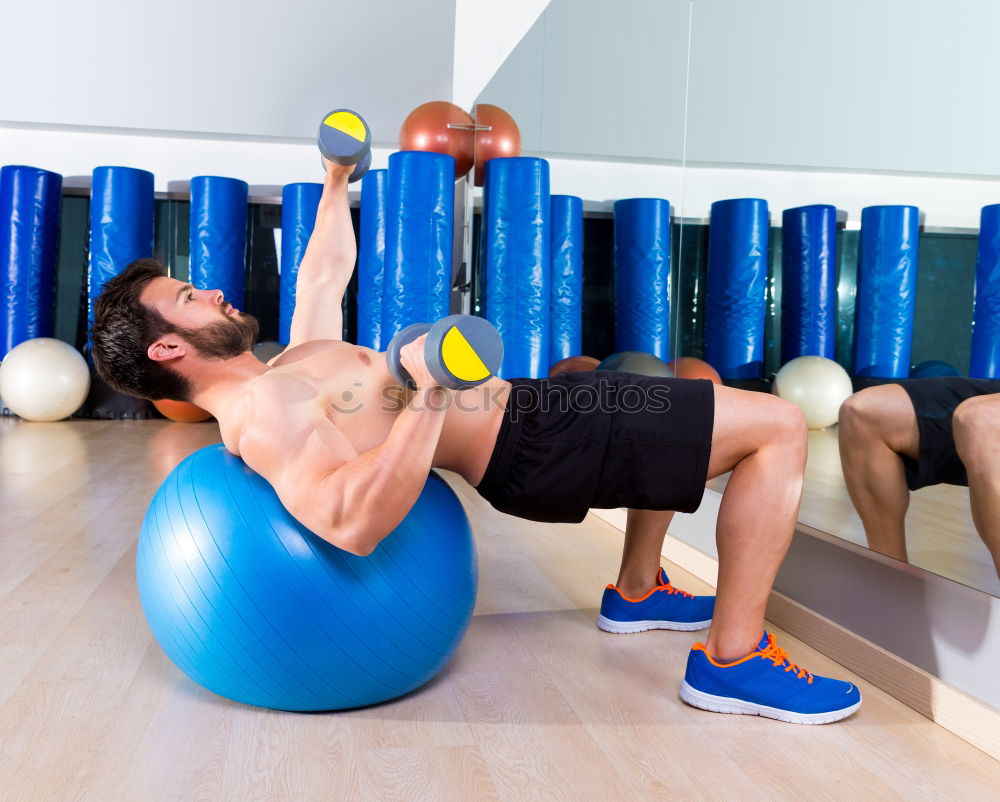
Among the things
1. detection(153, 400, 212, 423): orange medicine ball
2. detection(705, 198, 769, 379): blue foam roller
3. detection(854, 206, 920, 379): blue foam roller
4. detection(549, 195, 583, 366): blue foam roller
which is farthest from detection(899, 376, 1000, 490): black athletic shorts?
detection(153, 400, 212, 423): orange medicine ball

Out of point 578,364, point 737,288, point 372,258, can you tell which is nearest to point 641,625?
point 737,288

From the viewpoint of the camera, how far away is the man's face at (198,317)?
5.19 ft

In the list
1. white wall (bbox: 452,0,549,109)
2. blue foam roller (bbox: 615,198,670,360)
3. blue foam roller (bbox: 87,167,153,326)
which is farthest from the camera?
blue foam roller (bbox: 87,167,153,326)

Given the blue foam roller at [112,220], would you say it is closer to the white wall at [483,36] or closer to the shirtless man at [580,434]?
the white wall at [483,36]

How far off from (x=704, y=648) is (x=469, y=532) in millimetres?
495

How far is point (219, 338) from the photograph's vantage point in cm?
160

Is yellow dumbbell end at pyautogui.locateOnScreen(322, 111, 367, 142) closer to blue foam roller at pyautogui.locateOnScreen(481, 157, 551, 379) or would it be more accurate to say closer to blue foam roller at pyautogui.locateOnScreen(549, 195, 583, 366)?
blue foam roller at pyautogui.locateOnScreen(481, 157, 551, 379)

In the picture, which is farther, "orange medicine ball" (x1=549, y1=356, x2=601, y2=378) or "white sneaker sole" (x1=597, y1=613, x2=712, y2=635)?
"orange medicine ball" (x1=549, y1=356, x2=601, y2=378)

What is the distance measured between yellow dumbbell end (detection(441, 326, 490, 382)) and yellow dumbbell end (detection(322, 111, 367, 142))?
0.84 meters

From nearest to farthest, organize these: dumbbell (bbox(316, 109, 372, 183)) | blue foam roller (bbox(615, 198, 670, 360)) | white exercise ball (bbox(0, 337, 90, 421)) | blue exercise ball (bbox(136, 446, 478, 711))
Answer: blue exercise ball (bbox(136, 446, 478, 711)) < dumbbell (bbox(316, 109, 372, 183)) < blue foam roller (bbox(615, 198, 670, 360)) < white exercise ball (bbox(0, 337, 90, 421))

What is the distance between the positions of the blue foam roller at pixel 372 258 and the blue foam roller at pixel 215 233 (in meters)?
0.94

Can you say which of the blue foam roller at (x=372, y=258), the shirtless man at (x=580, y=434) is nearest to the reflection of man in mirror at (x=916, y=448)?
the shirtless man at (x=580, y=434)

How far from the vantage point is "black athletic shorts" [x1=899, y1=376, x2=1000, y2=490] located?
1.66 meters

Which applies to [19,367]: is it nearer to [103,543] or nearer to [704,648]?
[103,543]
